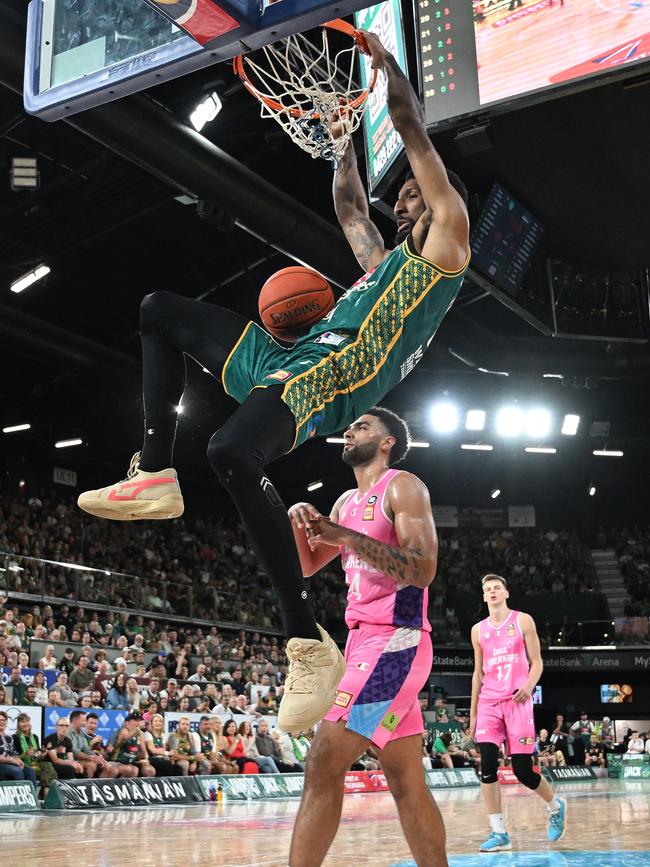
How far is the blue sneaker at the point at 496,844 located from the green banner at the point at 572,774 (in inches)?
530

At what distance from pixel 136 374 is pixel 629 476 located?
20.1 metres

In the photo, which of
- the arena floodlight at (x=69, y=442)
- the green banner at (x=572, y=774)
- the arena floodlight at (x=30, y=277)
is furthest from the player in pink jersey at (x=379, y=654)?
the arena floodlight at (x=69, y=442)

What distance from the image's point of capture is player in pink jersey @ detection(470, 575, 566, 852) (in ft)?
24.8

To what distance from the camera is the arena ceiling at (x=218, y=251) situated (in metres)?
11.2

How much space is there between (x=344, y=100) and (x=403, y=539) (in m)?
2.43

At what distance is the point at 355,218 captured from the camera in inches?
175

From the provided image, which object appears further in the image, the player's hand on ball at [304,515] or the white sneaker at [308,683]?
the player's hand on ball at [304,515]

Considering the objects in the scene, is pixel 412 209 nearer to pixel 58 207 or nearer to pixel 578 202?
pixel 578 202

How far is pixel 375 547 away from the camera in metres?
4.03

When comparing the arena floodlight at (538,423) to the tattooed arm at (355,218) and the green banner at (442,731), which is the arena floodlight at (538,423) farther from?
the tattooed arm at (355,218)

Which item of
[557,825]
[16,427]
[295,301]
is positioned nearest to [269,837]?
[557,825]

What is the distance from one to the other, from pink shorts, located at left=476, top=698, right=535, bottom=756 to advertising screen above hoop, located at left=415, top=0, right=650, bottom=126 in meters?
4.83

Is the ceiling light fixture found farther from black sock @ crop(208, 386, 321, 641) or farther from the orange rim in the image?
black sock @ crop(208, 386, 321, 641)

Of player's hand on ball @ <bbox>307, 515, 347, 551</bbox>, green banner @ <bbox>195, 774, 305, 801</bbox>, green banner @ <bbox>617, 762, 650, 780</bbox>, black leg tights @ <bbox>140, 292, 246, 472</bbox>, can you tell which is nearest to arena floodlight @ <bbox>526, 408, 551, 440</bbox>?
green banner @ <bbox>617, 762, 650, 780</bbox>
